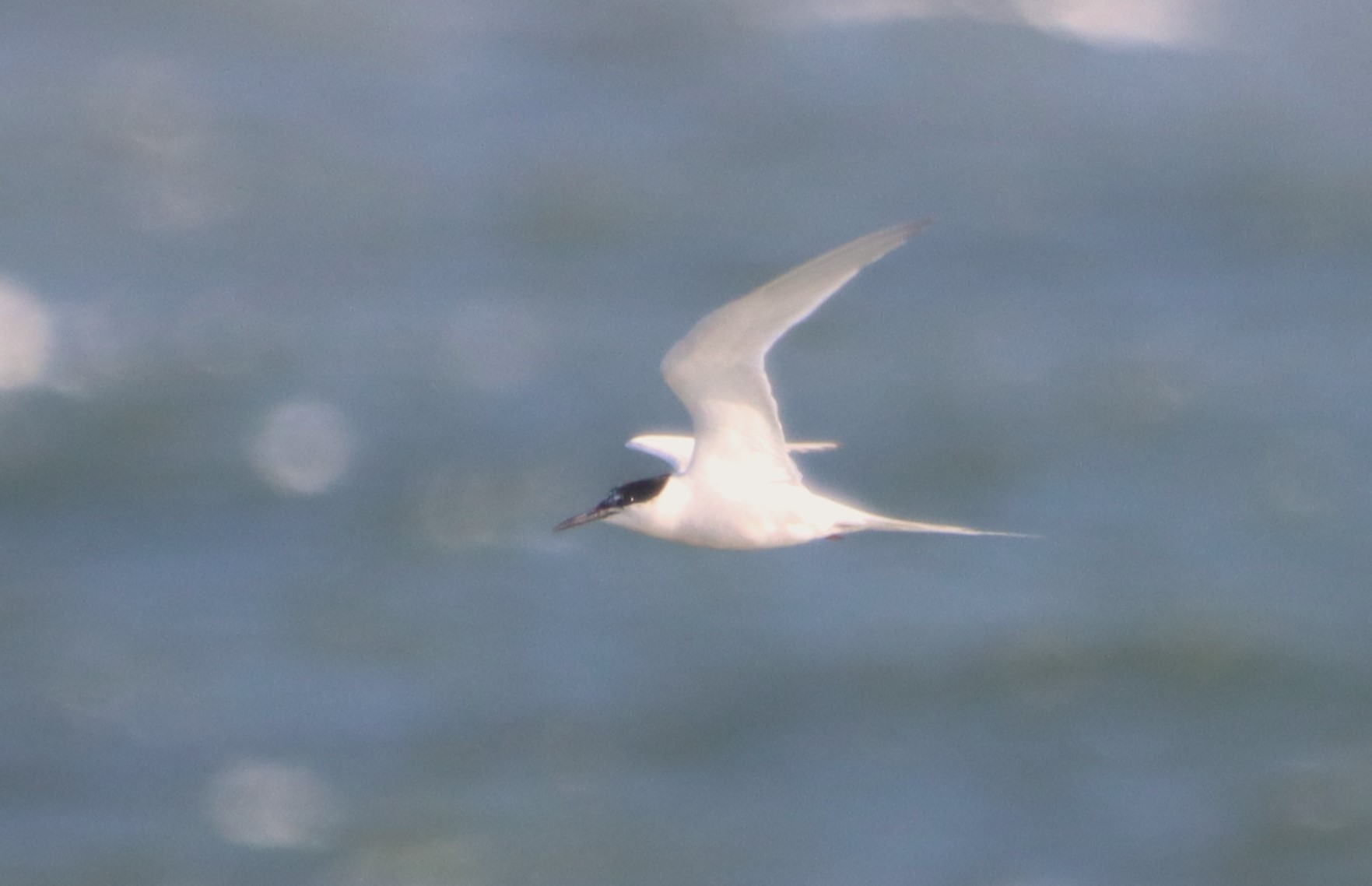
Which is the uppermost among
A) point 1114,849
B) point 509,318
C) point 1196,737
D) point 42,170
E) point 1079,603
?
point 42,170

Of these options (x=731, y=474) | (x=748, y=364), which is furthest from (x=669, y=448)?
(x=748, y=364)

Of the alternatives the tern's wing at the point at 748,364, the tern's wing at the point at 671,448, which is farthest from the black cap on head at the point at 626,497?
the tern's wing at the point at 671,448

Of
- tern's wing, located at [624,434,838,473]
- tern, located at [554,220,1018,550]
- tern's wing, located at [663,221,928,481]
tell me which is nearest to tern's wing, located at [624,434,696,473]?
tern's wing, located at [624,434,838,473]

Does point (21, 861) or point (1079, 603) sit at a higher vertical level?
point (1079, 603)

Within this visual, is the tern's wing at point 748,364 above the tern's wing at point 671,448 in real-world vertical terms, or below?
below

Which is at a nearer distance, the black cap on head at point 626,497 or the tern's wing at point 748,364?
the tern's wing at point 748,364

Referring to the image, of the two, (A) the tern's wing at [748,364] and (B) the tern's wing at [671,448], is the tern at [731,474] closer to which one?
(A) the tern's wing at [748,364]

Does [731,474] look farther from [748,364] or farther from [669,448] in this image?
[669,448]

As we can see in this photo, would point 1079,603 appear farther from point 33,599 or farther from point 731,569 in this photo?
point 33,599

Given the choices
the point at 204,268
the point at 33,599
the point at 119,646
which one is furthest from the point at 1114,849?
the point at 204,268
